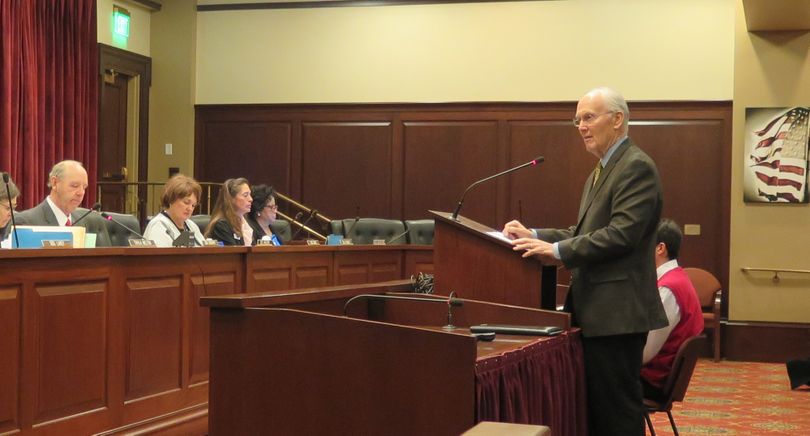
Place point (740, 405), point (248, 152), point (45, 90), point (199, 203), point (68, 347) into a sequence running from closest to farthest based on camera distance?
point (68, 347), point (740, 405), point (45, 90), point (199, 203), point (248, 152)

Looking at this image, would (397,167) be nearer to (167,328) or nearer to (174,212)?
(174,212)

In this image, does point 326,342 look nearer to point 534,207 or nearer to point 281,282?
point 281,282

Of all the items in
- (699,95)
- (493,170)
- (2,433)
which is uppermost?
(699,95)

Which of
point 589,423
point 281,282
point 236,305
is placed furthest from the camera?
point 281,282

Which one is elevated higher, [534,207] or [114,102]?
[114,102]

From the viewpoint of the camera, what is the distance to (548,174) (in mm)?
10773

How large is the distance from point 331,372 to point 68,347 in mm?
2002

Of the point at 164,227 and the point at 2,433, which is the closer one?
the point at 2,433

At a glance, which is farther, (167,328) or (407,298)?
(167,328)

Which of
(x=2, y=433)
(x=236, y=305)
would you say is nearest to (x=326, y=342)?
(x=236, y=305)

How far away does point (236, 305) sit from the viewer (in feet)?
9.00

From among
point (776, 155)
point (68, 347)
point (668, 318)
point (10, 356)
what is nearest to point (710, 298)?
point (776, 155)

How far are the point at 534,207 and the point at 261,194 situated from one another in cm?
381

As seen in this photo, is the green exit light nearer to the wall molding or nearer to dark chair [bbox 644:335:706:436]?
the wall molding
